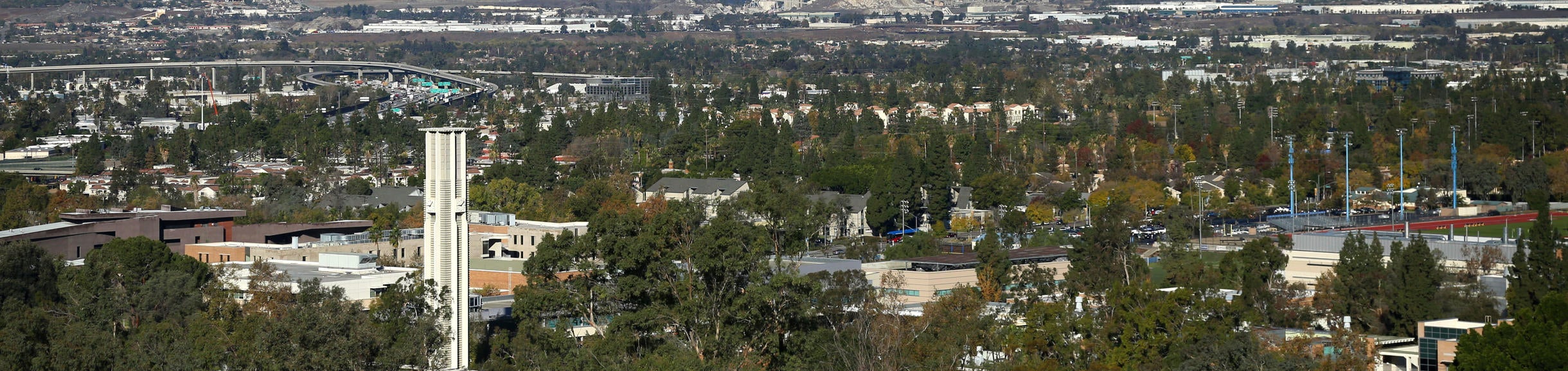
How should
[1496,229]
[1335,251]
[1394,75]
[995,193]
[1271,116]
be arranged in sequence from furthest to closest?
[1394,75]
[1271,116]
[995,193]
[1496,229]
[1335,251]

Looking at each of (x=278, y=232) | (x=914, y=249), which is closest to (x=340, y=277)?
(x=278, y=232)

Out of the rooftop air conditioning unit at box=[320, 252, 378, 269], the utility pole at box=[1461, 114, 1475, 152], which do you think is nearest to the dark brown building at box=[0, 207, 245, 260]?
the rooftop air conditioning unit at box=[320, 252, 378, 269]

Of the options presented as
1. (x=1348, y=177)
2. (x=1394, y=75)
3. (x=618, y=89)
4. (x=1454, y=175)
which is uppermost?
(x=1394, y=75)

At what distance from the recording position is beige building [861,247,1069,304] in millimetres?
44656

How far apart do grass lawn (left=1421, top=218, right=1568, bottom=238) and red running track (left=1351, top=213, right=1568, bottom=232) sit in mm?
307

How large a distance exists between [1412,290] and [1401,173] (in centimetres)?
3749

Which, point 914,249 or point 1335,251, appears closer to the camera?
point 1335,251

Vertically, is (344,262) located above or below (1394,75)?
below

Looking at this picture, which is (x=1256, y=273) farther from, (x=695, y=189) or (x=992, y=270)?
(x=695, y=189)

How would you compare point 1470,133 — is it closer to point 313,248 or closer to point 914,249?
point 914,249

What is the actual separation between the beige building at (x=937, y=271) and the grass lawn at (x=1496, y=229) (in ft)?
36.7

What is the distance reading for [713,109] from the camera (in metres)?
108

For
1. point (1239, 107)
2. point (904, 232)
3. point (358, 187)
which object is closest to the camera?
point (904, 232)

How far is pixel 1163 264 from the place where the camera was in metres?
50.7
